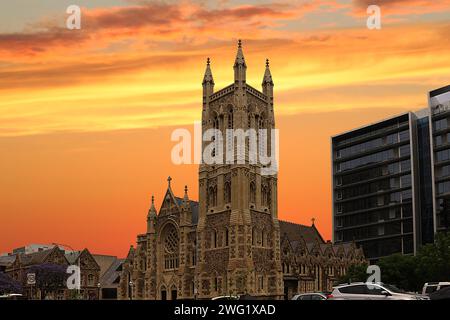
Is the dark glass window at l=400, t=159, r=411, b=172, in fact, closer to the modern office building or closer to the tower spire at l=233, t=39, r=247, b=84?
the modern office building

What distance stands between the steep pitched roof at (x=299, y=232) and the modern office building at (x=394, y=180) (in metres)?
16.1

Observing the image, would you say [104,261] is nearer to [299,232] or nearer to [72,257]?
[72,257]

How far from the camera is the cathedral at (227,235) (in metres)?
103

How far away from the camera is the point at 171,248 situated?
115000 millimetres

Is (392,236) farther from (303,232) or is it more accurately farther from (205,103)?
(205,103)

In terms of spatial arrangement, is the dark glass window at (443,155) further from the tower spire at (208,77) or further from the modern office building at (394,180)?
the tower spire at (208,77)

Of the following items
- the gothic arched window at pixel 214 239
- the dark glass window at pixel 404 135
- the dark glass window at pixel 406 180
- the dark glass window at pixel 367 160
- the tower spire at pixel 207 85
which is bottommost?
the gothic arched window at pixel 214 239

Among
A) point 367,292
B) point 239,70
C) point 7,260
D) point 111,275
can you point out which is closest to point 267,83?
Answer: point 239,70

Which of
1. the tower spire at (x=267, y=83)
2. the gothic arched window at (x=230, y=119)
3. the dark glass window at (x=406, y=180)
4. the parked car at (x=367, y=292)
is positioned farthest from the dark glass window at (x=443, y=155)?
the parked car at (x=367, y=292)

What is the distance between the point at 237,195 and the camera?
341 ft

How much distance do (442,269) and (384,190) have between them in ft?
234

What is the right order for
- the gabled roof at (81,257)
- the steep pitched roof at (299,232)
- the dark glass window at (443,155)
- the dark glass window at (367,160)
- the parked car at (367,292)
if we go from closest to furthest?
1. the parked car at (367,292)
2. the steep pitched roof at (299,232)
3. the dark glass window at (443,155)
4. the gabled roof at (81,257)
5. the dark glass window at (367,160)

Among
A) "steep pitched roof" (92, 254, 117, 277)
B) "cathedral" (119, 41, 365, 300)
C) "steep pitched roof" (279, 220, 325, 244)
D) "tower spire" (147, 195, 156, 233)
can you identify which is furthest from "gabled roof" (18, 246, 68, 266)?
"steep pitched roof" (279, 220, 325, 244)
